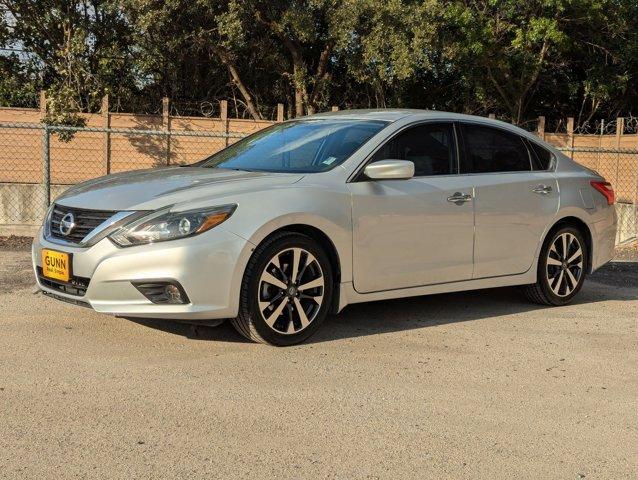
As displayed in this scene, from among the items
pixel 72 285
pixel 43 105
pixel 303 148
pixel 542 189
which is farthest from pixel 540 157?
pixel 43 105

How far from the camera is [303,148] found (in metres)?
5.82

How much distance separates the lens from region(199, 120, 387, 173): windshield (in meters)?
5.63

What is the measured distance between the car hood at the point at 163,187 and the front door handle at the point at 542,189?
7.49 feet

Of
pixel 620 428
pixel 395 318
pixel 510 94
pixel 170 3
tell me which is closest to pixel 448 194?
pixel 395 318

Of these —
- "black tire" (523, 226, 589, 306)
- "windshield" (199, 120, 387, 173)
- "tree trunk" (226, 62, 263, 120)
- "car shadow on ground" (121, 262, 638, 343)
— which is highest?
"tree trunk" (226, 62, 263, 120)

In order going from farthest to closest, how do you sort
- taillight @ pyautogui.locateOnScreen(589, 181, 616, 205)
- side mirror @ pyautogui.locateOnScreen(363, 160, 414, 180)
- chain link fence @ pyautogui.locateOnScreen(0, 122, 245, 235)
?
chain link fence @ pyautogui.locateOnScreen(0, 122, 245, 235), taillight @ pyautogui.locateOnScreen(589, 181, 616, 205), side mirror @ pyautogui.locateOnScreen(363, 160, 414, 180)

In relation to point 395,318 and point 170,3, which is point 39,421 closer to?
point 395,318

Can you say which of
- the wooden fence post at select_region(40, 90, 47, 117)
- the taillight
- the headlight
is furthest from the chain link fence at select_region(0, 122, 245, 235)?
the headlight

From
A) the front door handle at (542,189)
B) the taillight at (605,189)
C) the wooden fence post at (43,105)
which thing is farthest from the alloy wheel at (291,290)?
the wooden fence post at (43,105)

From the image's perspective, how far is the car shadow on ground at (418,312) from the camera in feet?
18.2

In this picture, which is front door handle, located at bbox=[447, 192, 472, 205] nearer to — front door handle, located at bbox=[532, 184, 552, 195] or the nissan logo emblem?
front door handle, located at bbox=[532, 184, 552, 195]

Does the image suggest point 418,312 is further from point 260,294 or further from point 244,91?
point 244,91

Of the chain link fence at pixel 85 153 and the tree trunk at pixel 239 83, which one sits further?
the tree trunk at pixel 239 83

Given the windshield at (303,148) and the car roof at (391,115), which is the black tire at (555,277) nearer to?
the car roof at (391,115)
